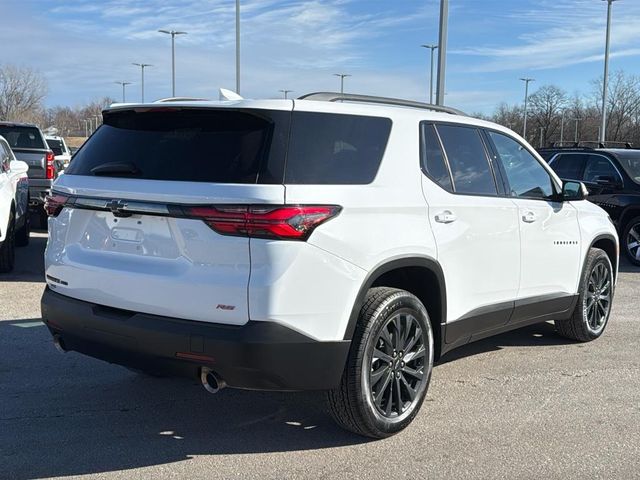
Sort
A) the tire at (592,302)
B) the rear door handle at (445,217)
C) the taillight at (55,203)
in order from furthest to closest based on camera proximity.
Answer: the tire at (592,302), the rear door handle at (445,217), the taillight at (55,203)

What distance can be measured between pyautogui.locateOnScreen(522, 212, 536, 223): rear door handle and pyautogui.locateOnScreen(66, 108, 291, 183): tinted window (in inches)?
89.9

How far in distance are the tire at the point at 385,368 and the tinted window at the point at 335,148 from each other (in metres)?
0.70

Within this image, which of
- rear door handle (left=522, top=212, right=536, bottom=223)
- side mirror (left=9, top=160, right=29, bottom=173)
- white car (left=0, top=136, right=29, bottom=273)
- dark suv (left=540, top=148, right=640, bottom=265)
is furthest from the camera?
dark suv (left=540, top=148, right=640, bottom=265)

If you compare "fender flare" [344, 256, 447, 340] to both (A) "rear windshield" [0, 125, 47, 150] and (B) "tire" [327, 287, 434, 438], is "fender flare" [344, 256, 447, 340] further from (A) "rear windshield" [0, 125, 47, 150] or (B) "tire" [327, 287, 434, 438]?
(A) "rear windshield" [0, 125, 47, 150]

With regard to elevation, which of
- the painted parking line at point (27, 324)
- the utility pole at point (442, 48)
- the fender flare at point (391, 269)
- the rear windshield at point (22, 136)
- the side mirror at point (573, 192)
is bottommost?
the painted parking line at point (27, 324)

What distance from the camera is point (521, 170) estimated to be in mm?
5195

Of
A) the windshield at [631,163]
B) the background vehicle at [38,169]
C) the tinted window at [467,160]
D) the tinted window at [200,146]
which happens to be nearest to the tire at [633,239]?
the windshield at [631,163]

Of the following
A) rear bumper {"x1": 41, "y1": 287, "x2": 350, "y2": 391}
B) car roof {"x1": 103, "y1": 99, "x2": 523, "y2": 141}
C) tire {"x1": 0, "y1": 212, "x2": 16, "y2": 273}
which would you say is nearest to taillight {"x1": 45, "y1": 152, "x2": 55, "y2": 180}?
tire {"x1": 0, "y1": 212, "x2": 16, "y2": 273}

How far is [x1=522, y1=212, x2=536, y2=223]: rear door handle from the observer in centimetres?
496

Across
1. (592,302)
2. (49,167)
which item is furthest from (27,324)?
(49,167)

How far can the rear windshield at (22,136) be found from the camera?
12.5 metres

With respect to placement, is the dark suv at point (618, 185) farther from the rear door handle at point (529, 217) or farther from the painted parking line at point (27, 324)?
the painted parking line at point (27, 324)

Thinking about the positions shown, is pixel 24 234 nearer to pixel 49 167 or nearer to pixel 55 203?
pixel 49 167

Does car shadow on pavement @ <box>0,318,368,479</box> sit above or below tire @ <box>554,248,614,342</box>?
below
